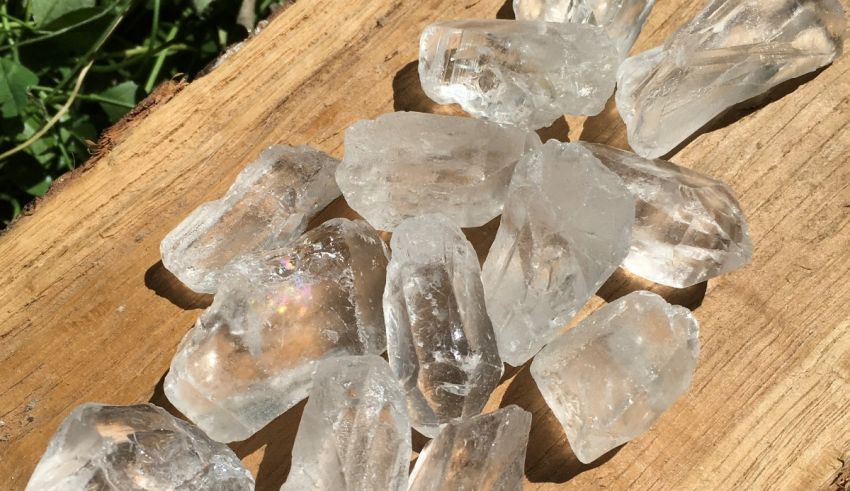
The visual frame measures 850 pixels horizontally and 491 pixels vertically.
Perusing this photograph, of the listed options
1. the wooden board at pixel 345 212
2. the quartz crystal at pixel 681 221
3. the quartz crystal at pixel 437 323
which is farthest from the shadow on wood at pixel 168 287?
the quartz crystal at pixel 681 221

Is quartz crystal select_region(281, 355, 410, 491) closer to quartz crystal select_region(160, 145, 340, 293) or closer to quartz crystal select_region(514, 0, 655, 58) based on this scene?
quartz crystal select_region(160, 145, 340, 293)

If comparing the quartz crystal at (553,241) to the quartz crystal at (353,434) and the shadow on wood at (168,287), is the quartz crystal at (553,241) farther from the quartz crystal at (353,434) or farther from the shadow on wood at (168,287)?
the shadow on wood at (168,287)

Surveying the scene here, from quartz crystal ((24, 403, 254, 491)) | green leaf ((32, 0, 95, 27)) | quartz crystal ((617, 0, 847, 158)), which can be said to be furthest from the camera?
green leaf ((32, 0, 95, 27))

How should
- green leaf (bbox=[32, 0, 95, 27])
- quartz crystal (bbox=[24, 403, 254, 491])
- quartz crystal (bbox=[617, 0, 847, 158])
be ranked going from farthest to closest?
green leaf (bbox=[32, 0, 95, 27]) → quartz crystal (bbox=[617, 0, 847, 158]) → quartz crystal (bbox=[24, 403, 254, 491])

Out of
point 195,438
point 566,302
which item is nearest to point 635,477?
point 566,302

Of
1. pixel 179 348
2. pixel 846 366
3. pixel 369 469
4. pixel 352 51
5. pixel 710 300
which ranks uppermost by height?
pixel 352 51

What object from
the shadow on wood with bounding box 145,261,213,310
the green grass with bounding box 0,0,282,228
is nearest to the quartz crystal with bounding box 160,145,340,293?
the shadow on wood with bounding box 145,261,213,310

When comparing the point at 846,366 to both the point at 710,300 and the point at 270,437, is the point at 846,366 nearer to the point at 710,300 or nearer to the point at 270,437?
the point at 710,300
